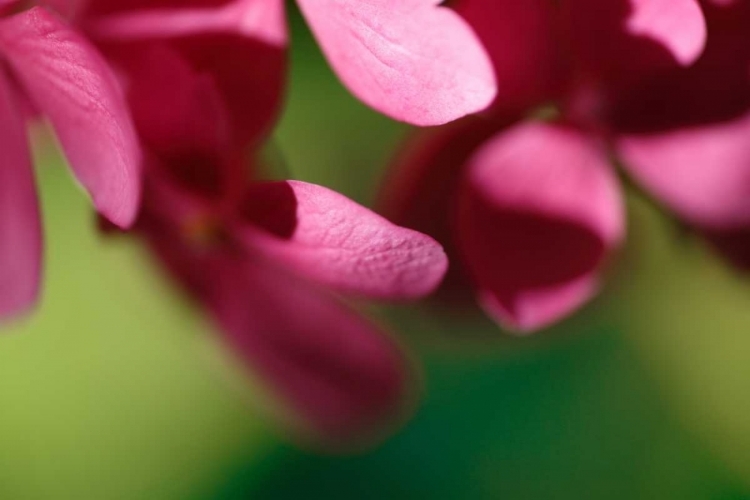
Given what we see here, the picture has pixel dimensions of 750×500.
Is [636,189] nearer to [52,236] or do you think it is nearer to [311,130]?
[311,130]

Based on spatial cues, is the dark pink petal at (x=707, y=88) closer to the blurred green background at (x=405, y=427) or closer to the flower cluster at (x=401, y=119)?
the flower cluster at (x=401, y=119)

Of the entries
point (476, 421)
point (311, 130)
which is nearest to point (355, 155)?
point (311, 130)

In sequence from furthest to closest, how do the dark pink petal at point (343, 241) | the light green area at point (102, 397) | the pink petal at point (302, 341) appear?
the light green area at point (102, 397), the pink petal at point (302, 341), the dark pink petal at point (343, 241)

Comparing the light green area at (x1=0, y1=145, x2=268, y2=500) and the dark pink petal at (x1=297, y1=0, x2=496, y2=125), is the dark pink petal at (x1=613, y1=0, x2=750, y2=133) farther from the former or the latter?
the light green area at (x1=0, y1=145, x2=268, y2=500)

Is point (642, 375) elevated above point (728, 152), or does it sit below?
below

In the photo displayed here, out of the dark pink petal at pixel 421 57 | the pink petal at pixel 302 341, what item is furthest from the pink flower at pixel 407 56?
the pink petal at pixel 302 341

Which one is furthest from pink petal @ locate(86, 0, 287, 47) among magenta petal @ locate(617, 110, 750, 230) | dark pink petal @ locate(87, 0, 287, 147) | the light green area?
the light green area
